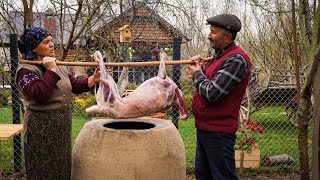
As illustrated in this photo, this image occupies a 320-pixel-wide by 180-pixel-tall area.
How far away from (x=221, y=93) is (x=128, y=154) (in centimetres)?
79

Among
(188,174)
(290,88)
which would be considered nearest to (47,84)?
(188,174)

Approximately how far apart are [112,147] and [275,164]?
374cm

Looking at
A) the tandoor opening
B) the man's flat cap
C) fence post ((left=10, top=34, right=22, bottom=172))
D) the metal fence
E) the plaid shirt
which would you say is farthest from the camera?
the metal fence

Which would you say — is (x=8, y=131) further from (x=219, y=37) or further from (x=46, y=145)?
(x=219, y=37)

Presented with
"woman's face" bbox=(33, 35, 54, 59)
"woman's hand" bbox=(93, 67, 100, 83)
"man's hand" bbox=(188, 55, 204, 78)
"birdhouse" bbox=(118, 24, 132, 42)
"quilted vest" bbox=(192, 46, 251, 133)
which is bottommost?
"quilted vest" bbox=(192, 46, 251, 133)

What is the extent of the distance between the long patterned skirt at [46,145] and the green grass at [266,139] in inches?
103

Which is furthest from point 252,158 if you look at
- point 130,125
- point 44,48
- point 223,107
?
point 44,48

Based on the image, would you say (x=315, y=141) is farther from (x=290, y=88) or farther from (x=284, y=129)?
(x=284, y=129)

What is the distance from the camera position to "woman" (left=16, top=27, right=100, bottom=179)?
288cm

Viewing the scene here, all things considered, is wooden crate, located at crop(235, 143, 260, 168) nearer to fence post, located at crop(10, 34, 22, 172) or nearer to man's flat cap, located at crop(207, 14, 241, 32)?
fence post, located at crop(10, 34, 22, 172)

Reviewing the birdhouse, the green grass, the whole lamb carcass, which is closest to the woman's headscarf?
the whole lamb carcass

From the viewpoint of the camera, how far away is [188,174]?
215 inches

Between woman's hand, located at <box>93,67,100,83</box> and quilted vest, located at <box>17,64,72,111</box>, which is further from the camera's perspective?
woman's hand, located at <box>93,67,100,83</box>

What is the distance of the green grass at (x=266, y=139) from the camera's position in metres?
5.72
